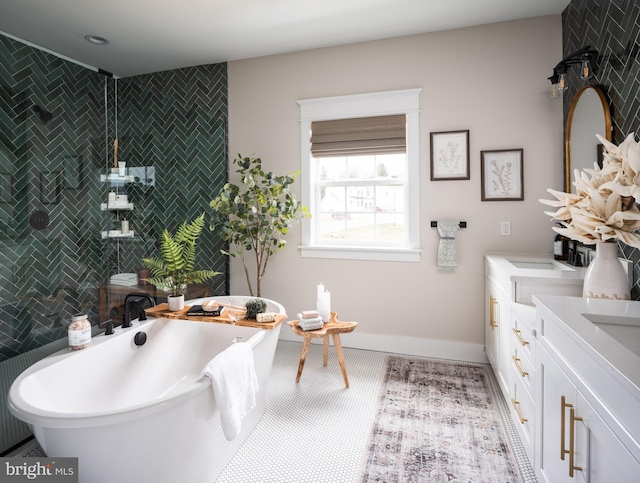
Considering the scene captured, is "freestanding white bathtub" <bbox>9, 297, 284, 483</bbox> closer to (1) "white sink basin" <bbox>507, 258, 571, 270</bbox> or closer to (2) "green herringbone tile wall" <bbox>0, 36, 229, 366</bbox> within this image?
(2) "green herringbone tile wall" <bbox>0, 36, 229, 366</bbox>

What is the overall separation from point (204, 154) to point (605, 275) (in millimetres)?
3344

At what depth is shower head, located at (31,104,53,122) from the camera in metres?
2.09

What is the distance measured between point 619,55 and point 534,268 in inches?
50.9

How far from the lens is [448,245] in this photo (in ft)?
10.0

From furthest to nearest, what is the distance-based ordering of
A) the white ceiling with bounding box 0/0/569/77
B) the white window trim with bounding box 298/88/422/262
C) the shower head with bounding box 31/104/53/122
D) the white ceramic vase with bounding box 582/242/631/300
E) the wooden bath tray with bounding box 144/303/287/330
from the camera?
the white window trim with bounding box 298/88/422/262 → the white ceiling with bounding box 0/0/569/77 → the wooden bath tray with bounding box 144/303/287/330 → the shower head with bounding box 31/104/53/122 → the white ceramic vase with bounding box 582/242/631/300

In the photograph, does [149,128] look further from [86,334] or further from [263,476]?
[263,476]

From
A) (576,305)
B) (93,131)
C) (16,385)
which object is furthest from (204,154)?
(576,305)

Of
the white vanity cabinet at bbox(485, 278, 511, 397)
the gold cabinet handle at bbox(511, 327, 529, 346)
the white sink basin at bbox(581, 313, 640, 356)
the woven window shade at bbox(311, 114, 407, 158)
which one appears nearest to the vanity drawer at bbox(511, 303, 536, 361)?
the gold cabinet handle at bbox(511, 327, 529, 346)

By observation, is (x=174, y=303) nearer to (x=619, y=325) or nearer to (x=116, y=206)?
(x=116, y=206)

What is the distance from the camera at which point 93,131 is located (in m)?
2.42

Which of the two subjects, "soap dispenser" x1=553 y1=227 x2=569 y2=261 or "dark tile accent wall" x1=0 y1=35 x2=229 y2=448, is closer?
"dark tile accent wall" x1=0 y1=35 x2=229 y2=448

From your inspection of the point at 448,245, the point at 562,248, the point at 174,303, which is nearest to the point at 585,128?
the point at 562,248

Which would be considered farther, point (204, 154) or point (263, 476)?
point (204, 154)

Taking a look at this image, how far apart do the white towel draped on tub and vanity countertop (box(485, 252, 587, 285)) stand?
261 millimetres
